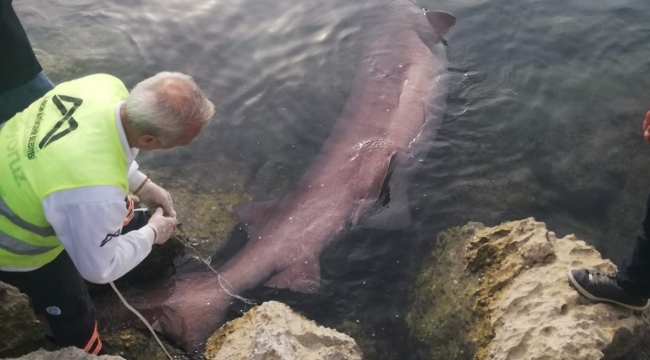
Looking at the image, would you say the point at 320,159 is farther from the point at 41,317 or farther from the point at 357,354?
the point at 41,317

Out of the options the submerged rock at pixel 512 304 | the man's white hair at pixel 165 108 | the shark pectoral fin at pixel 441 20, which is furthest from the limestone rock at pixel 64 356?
the shark pectoral fin at pixel 441 20

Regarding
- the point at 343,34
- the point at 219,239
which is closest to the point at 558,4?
the point at 343,34

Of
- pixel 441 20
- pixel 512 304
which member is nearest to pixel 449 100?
pixel 441 20

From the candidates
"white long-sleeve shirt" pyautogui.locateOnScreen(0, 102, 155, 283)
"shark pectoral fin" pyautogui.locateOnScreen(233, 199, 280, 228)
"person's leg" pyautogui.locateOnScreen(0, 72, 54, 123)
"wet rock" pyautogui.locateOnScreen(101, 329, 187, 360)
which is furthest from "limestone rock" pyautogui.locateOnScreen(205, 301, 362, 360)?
"person's leg" pyautogui.locateOnScreen(0, 72, 54, 123)

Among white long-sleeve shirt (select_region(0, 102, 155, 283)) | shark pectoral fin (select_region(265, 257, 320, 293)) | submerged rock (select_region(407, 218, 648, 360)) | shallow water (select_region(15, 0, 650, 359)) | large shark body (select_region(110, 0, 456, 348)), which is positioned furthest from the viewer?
shallow water (select_region(15, 0, 650, 359))

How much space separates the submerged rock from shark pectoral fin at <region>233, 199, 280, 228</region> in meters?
1.33

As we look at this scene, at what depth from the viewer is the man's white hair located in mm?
2488

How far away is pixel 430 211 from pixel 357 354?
1674 mm

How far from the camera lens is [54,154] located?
244cm

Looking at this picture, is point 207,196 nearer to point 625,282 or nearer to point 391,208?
point 391,208

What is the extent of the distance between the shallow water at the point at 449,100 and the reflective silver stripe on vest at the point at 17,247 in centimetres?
169

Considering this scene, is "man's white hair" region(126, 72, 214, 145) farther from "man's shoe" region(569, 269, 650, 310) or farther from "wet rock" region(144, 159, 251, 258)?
"man's shoe" region(569, 269, 650, 310)

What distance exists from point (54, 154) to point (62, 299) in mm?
1066

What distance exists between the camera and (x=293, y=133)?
549cm
